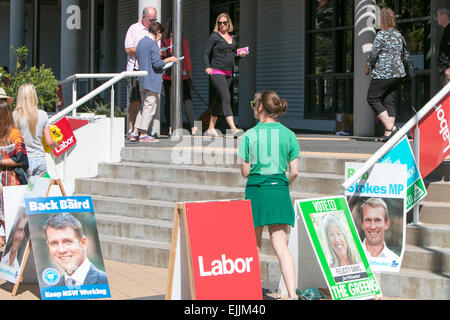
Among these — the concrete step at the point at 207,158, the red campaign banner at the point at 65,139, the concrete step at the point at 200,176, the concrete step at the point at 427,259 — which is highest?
the red campaign banner at the point at 65,139

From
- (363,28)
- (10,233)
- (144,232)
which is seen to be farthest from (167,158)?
(363,28)

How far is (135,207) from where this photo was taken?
8.72m

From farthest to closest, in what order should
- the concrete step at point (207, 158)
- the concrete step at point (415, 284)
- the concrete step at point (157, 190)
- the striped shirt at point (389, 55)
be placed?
the striped shirt at point (389, 55) → the concrete step at point (157, 190) → the concrete step at point (207, 158) → the concrete step at point (415, 284)

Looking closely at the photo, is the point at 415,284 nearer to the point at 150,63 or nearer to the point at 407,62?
the point at 407,62

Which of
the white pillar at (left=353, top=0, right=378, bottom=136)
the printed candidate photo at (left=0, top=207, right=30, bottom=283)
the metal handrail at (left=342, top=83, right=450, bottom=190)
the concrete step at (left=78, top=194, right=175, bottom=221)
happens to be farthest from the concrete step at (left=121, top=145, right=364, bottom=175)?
the white pillar at (left=353, top=0, right=378, bottom=136)

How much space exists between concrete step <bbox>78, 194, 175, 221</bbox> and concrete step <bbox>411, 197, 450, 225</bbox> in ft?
8.93

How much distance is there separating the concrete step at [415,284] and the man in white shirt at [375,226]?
0.58 ft

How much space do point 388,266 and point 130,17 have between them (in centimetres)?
1918

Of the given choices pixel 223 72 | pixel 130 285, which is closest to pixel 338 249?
pixel 130 285

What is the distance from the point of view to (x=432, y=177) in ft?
25.0

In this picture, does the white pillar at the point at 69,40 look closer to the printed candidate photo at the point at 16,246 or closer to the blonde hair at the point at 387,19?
the blonde hair at the point at 387,19

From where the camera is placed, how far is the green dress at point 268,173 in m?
5.99

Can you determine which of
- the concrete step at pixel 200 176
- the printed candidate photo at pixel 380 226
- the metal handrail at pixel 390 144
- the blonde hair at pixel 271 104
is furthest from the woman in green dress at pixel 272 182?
the concrete step at pixel 200 176

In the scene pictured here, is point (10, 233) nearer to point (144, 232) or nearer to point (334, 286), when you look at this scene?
point (144, 232)
